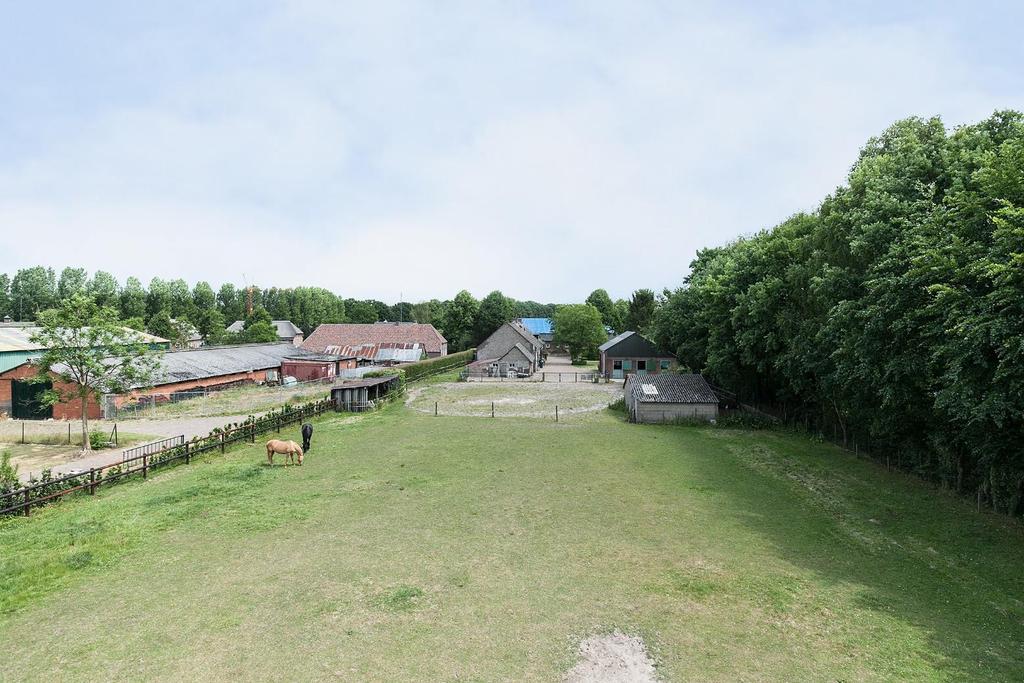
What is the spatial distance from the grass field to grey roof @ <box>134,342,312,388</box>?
2903 centimetres

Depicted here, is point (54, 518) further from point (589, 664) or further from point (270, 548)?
point (589, 664)

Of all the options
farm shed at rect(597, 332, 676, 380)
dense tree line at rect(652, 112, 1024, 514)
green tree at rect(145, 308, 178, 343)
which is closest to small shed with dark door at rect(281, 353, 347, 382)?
farm shed at rect(597, 332, 676, 380)

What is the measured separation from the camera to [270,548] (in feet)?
47.8

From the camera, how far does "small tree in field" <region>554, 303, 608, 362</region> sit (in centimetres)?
8488

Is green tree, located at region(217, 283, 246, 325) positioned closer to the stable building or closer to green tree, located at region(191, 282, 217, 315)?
green tree, located at region(191, 282, 217, 315)

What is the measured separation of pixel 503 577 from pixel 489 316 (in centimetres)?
8175

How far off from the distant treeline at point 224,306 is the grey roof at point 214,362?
A: 10621 mm

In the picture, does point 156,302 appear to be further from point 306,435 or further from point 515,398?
point 306,435

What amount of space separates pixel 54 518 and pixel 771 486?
2416 centimetres

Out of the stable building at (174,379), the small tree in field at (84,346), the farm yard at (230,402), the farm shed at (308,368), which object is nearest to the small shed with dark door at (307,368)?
the farm shed at (308,368)

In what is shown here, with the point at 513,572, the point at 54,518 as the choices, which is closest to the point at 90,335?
the point at 54,518

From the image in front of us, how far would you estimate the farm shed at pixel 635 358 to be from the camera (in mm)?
64500

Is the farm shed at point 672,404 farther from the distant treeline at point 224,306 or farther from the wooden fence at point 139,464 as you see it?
the distant treeline at point 224,306

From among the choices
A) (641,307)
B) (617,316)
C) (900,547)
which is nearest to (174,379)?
(900,547)
